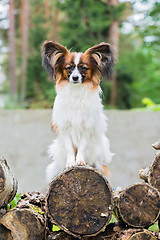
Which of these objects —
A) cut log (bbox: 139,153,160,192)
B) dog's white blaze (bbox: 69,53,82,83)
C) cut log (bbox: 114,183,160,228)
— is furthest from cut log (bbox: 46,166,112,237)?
dog's white blaze (bbox: 69,53,82,83)

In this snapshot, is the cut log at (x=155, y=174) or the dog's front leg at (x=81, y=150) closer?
the cut log at (x=155, y=174)

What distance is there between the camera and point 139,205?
2822 mm

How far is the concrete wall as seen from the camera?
810cm

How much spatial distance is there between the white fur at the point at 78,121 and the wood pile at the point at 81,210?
0.58 metres

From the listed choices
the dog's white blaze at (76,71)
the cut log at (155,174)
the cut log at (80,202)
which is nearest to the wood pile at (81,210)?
the cut log at (80,202)

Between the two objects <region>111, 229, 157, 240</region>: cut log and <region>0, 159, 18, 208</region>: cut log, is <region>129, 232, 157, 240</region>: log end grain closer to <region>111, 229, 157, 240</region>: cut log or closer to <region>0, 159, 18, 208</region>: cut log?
<region>111, 229, 157, 240</region>: cut log

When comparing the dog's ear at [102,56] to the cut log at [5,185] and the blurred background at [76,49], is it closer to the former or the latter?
the cut log at [5,185]

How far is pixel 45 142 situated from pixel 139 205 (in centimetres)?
561

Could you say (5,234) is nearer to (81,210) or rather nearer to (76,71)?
(81,210)

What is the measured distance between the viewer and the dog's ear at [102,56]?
3420 mm

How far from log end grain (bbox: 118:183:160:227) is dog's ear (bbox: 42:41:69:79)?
160 centimetres

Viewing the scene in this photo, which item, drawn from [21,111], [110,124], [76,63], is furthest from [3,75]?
[76,63]

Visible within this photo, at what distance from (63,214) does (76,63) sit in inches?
62.6

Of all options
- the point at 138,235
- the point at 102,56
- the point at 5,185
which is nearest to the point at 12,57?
the point at 102,56
